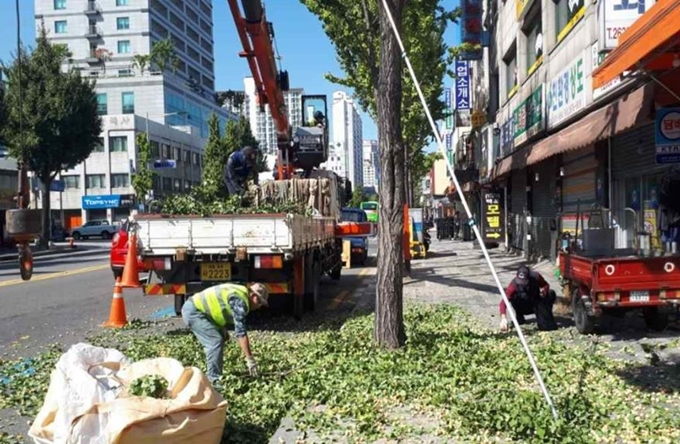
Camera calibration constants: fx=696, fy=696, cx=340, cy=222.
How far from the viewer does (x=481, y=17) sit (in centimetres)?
3050

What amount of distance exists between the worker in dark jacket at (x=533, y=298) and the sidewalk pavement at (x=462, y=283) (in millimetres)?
503

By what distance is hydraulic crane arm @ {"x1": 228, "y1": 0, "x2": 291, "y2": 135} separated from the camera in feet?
45.7

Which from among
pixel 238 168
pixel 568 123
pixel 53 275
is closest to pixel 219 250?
pixel 238 168

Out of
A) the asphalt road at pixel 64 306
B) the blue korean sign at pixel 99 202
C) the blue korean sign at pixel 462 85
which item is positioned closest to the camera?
the asphalt road at pixel 64 306

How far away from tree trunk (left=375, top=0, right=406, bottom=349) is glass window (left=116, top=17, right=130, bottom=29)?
83510 mm

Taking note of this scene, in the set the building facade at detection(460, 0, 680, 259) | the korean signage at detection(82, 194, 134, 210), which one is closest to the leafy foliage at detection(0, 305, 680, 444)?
the building facade at detection(460, 0, 680, 259)

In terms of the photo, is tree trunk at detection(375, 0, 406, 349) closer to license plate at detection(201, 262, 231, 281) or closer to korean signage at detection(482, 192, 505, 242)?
license plate at detection(201, 262, 231, 281)

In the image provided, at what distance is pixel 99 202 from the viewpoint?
65.9 meters

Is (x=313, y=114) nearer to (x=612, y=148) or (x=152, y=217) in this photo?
(x=612, y=148)

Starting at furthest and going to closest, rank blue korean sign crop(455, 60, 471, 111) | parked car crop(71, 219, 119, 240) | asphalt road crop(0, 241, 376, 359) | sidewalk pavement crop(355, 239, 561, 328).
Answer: parked car crop(71, 219, 119, 240) → blue korean sign crop(455, 60, 471, 111) → sidewalk pavement crop(355, 239, 561, 328) → asphalt road crop(0, 241, 376, 359)

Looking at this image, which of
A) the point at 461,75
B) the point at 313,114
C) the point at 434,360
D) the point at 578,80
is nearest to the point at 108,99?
the point at 461,75

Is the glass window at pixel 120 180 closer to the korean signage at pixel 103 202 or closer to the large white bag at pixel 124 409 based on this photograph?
the korean signage at pixel 103 202

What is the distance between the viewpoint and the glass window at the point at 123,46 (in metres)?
84.7

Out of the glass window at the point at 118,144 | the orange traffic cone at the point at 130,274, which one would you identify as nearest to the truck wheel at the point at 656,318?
the orange traffic cone at the point at 130,274
